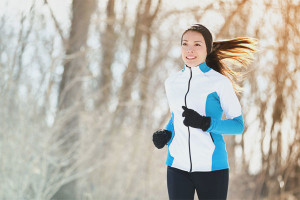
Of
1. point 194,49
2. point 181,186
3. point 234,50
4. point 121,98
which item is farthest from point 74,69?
point 181,186

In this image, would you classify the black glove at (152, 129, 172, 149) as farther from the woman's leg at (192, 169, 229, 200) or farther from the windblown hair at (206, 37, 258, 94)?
the windblown hair at (206, 37, 258, 94)

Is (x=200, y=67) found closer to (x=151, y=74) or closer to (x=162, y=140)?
(x=162, y=140)

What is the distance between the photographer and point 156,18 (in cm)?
624

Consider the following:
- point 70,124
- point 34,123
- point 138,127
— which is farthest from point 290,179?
point 34,123

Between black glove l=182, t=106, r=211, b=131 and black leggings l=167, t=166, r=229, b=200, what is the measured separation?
0.76ft

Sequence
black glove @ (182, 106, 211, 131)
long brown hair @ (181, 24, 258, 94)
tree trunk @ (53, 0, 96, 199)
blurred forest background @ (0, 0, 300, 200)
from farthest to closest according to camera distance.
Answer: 1. tree trunk @ (53, 0, 96, 199)
2. blurred forest background @ (0, 0, 300, 200)
3. long brown hair @ (181, 24, 258, 94)
4. black glove @ (182, 106, 211, 131)

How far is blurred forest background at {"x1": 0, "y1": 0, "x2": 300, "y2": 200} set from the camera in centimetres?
460

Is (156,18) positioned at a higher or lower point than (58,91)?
higher

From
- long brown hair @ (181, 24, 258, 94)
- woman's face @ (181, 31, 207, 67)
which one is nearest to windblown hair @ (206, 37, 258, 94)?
long brown hair @ (181, 24, 258, 94)

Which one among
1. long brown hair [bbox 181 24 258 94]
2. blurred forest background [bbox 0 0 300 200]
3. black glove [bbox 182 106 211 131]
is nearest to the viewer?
black glove [bbox 182 106 211 131]

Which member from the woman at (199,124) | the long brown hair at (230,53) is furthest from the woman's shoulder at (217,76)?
the long brown hair at (230,53)

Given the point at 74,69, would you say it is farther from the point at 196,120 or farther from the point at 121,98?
the point at 196,120

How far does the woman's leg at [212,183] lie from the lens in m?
2.04

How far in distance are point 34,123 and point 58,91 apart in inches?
46.4
